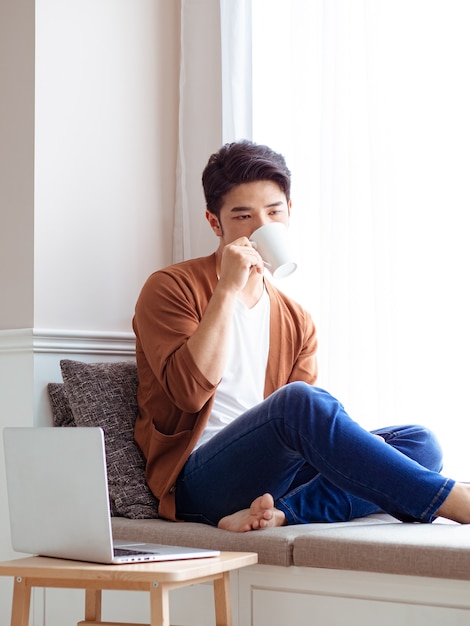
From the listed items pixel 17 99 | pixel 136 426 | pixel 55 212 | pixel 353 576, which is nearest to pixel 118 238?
pixel 55 212

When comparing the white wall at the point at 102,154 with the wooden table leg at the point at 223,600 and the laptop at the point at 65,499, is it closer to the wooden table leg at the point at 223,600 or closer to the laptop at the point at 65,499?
the laptop at the point at 65,499

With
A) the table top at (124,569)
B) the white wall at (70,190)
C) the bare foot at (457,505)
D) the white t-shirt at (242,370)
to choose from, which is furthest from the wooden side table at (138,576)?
the white wall at (70,190)

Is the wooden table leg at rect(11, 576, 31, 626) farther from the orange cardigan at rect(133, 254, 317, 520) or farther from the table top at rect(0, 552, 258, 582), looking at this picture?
the orange cardigan at rect(133, 254, 317, 520)

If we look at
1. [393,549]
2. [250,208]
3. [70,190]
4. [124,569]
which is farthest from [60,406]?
[393,549]

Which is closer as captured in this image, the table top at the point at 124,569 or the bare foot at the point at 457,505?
the table top at the point at 124,569

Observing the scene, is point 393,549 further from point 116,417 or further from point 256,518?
point 116,417

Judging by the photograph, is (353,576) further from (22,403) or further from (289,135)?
(289,135)

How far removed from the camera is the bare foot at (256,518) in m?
1.76

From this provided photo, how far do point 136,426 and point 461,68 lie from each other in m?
1.14

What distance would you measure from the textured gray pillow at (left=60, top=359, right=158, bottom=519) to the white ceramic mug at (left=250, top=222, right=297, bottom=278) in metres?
0.49

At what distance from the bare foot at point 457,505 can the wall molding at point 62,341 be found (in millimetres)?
1060

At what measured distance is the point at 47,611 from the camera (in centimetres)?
202

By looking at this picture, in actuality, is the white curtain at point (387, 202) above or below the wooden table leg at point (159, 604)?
above

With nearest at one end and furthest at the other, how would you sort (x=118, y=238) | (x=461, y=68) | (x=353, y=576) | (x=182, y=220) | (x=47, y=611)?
(x=353, y=576) < (x=47, y=611) < (x=461, y=68) < (x=118, y=238) < (x=182, y=220)
